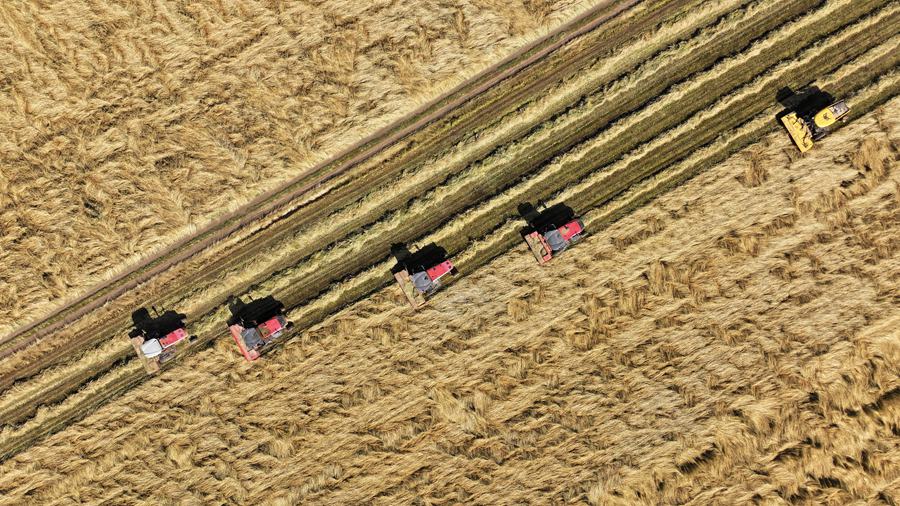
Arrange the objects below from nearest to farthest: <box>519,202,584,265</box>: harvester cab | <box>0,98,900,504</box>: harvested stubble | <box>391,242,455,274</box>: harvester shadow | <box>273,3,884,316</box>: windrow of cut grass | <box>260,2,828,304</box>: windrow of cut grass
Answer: <box>519,202,584,265</box>: harvester cab, <box>0,98,900,504</box>: harvested stubble, <box>273,3,884,316</box>: windrow of cut grass, <box>260,2,828,304</box>: windrow of cut grass, <box>391,242,455,274</box>: harvester shadow

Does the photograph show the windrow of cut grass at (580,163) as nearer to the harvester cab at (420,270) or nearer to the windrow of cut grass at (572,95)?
the harvester cab at (420,270)

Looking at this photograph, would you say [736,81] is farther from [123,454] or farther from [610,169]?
[123,454]

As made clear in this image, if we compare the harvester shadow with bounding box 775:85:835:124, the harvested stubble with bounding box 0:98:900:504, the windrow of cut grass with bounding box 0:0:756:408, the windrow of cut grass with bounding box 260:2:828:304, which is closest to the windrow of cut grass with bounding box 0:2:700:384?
the windrow of cut grass with bounding box 0:0:756:408

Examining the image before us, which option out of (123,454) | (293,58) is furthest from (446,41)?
(123,454)

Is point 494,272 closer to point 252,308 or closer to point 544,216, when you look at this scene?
point 544,216

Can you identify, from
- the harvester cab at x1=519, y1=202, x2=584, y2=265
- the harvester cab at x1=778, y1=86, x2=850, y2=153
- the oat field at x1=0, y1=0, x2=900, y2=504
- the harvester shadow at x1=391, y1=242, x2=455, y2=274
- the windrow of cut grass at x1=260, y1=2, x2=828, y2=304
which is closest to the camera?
the harvester cab at x1=778, y1=86, x2=850, y2=153

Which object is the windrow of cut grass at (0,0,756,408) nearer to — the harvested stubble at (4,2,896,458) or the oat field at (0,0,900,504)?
the oat field at (0,0,900,504)
